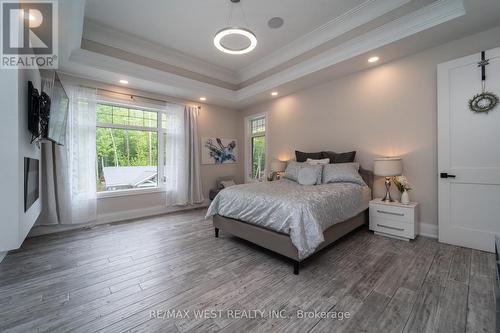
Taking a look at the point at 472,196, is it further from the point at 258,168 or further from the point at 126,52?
the point at 126,52

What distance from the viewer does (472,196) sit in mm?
2488

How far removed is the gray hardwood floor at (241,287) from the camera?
143cm

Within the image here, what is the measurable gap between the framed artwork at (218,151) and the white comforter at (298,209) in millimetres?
2377

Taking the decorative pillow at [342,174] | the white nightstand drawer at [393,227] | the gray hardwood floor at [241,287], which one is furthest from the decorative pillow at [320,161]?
the gray hardwood floor at [241,287]

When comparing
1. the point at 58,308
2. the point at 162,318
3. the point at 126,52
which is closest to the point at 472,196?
the point at 162,318

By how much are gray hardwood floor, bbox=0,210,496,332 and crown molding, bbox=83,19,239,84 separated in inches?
125

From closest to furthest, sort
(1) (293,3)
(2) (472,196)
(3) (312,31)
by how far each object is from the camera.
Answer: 1. (2) (472,196)
2. (1) (293,3)
3. (3) (312,31)

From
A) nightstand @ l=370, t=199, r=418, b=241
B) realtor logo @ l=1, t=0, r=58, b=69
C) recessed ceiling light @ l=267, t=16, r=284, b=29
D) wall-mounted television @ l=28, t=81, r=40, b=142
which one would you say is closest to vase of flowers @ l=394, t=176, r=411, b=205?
nightstand @ l=370, t=199, r=418, b=241

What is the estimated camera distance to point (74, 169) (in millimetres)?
3420

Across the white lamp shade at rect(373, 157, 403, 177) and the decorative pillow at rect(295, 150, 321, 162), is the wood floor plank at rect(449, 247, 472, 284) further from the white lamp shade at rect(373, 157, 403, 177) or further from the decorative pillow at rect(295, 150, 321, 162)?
the decorative pillow at rect(295, 150, 321, 162)

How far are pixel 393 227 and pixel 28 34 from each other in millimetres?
5054

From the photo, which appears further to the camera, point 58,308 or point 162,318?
point 58,308

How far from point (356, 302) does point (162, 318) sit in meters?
1.49

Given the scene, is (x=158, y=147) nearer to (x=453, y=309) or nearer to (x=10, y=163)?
(x=10, y=163)
